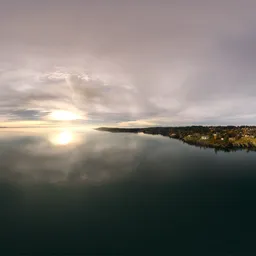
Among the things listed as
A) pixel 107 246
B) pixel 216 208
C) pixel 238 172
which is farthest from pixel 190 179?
pixel 107 246

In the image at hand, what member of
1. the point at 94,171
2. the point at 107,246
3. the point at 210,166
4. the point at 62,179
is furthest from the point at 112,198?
the point at 210,166

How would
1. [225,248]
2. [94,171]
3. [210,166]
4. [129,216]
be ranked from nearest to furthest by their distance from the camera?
[225,248] → [129,216] → [94,171] → [210,166]

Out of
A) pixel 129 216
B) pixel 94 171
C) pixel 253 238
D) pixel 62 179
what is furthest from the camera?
pixel 94 171

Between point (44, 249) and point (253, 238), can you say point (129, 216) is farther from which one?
point (253, 238)

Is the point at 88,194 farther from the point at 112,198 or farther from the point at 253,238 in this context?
the point at 253,238

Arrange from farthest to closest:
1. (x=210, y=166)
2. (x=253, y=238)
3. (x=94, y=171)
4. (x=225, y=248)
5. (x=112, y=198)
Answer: (x=210, y=166), (x=94, y=171), (x=112, y=198), (x=253, y=238), (x=225, y=248)

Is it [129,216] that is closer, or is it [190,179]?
[129,216]

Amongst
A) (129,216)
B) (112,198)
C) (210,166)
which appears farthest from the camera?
(210,166)

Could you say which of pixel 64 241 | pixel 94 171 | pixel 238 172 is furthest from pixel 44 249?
pixel 238 172

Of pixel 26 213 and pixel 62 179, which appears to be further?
pixel 62 179
